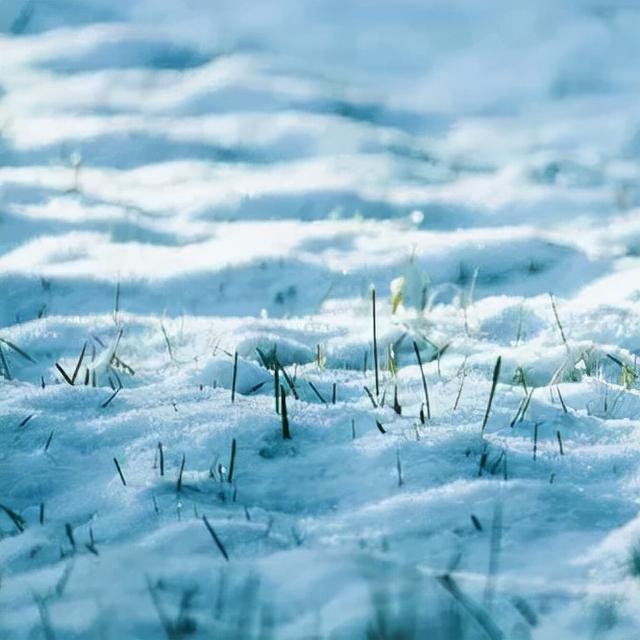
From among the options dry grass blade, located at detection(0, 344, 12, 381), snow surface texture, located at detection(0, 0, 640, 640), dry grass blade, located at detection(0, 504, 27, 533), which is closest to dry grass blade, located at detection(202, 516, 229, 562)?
snow surface texture, located at detection(0, 0, 640, 640)

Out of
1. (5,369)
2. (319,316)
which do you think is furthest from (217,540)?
(319,316)

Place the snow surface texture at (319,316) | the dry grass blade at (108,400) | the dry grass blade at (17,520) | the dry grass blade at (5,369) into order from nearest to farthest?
the snow surface texture at (319,316)
the dry grass blade at (17,520)
the dry grass blade at (108,400)
the dry grass blade at (5,369)

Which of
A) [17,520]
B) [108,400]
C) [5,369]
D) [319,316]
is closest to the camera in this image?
[17,520]

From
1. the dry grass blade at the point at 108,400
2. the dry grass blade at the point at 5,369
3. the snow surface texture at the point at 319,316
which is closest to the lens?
the snow surface texture at the point at 319,316

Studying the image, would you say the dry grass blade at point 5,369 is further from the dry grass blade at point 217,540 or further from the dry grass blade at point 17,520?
the dry grass blade at point 217,540

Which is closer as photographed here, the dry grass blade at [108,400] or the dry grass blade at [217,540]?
the dry grass blade at [217,540]

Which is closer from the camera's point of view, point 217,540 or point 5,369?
point 217,540

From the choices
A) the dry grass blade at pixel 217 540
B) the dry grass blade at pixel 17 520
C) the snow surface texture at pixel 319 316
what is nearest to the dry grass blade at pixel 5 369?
the snow surface texture at pixel 319 316

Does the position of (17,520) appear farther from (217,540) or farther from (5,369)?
(5,369)

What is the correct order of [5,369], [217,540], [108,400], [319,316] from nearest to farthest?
[217,540], [108,400], [5,369], [319,316]

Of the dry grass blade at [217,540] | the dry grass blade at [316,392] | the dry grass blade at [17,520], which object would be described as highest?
the dry grass blade at [316,392]
